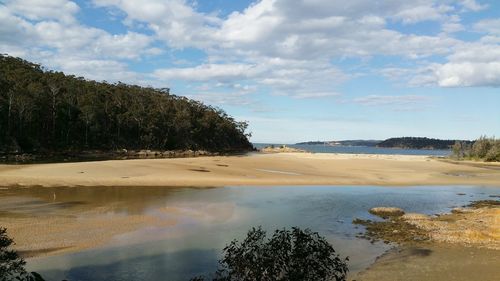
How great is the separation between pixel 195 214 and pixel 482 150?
373 feet

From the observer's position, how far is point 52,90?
80.2 m

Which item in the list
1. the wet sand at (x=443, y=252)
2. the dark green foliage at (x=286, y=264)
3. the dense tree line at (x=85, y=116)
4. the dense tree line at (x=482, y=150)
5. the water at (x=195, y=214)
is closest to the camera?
the dark green foliage at (x=286, y=264)

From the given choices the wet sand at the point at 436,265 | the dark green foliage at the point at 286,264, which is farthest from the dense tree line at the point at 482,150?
the dark green foliage at the point at 286,264

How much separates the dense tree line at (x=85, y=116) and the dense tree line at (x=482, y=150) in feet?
235

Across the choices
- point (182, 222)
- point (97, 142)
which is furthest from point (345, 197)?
point (97, 142)

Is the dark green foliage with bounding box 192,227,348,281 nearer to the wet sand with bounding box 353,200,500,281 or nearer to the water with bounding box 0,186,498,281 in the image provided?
the water with bounding box 0,186,498,281

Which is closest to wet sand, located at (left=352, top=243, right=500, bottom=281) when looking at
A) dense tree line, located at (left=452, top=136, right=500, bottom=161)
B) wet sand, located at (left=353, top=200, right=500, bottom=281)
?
wet sand, located at (left=353, top=200, right=500, bottom=281)

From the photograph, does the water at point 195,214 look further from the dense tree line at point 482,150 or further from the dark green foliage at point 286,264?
the dense tree line at point 482,150

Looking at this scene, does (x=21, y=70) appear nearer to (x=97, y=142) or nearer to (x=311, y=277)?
(x=97, y=142)

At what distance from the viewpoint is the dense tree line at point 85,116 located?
7194cm

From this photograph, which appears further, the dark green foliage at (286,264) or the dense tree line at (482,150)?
the dense tree line at (482,150)

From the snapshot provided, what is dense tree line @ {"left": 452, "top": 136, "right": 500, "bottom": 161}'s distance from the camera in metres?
109

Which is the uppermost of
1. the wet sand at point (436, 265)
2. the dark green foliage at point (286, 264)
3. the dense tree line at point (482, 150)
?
the dense tree line at point (482, 150)

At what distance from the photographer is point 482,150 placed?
115m
